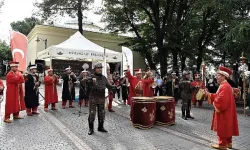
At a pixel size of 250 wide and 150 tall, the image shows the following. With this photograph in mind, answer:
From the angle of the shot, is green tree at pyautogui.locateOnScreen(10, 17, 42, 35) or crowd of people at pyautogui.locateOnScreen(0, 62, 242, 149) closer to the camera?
crowd of people at pyautogui.locateOnScreen(0, 62, 242, 149)

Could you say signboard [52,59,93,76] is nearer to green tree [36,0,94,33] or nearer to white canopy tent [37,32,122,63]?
white canopy tent [37,32,122,63]

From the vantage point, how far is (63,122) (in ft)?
30.0

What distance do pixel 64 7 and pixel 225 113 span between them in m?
24.1

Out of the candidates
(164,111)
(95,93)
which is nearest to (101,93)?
(95,93)

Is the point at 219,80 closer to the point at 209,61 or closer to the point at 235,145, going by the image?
the point at 235,145

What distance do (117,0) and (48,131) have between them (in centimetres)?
1716

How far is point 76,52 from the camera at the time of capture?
15820 mm

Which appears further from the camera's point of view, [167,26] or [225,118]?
[167,26]

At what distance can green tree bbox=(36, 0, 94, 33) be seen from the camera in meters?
27.4

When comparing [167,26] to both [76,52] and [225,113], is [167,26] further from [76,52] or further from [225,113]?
[225,113]

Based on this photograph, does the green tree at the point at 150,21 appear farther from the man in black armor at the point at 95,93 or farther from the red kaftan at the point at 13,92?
the man in black armor at the point at 95,93

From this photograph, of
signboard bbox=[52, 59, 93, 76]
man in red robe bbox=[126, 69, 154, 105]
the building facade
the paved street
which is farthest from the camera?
the building facade

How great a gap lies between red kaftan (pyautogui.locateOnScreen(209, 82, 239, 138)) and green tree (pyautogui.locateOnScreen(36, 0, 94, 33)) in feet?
75.7

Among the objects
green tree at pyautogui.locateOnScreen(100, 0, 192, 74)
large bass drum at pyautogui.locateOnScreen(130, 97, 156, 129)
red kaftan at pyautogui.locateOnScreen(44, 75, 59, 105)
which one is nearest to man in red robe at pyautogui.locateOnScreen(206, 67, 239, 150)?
large bass drum at pyautogui.locateOnScreen(130, 97, 156, 129)
